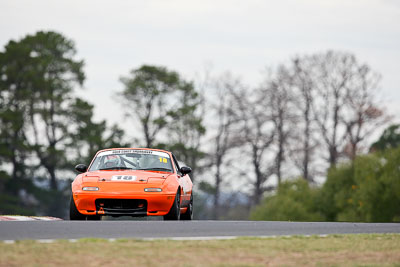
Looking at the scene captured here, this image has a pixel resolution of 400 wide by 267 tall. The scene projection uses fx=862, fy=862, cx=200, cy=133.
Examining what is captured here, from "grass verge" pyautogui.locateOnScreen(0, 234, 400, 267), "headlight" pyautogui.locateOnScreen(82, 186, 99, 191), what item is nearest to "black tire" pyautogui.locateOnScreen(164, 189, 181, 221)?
"headlight" pyautogui.locateOnScreen(82, 186, 99, 191)

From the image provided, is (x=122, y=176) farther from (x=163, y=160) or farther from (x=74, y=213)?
(x=163, y=160)

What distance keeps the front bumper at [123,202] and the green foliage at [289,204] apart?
4212 cm

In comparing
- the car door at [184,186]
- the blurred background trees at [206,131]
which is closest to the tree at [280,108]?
the blurred background trees at [206,131]

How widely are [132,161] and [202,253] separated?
25.9 feet

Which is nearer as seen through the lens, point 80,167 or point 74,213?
point 74,213

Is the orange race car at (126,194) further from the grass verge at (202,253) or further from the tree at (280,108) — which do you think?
the tree at (280,108)

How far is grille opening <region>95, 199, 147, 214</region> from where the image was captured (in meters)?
15.3

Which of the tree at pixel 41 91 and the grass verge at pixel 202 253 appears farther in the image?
the tree at pixel 41 91

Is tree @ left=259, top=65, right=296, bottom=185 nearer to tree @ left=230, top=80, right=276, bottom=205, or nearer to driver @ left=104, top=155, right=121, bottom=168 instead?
tree @ left=230, top=80, right=276, bottom=205

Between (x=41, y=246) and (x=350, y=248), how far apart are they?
3.52 meters

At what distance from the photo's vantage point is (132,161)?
16703 millimetres

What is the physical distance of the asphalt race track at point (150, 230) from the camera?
10867 millimetres

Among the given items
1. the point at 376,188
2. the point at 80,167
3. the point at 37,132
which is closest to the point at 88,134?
the point at 37,132

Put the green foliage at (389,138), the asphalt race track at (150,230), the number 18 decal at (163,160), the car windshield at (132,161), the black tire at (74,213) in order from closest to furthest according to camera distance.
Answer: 1. the asphalt race track at (150,230)
2. the black tire at (74,213)
3. the car windshield at (132,161)
4. the number 18 decal at (163,160)
5. the green foliage at (389,138)
